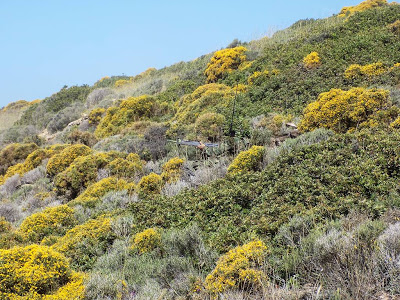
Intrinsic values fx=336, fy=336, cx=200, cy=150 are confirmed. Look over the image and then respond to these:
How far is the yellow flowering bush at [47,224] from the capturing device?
676cm

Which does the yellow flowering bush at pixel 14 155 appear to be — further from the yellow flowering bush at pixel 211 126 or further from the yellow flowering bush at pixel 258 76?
the yellow flowering bush at pixel 258 76

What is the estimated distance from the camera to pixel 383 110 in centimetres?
795

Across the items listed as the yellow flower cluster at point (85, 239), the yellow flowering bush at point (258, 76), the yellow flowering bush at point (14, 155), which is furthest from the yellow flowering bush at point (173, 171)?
the yellow flowering bush at point (14, 155)

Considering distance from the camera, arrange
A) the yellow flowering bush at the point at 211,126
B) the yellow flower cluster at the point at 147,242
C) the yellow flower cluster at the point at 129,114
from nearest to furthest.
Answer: the yellow flower cluster at the point at 147,242 < the yellow flowering bush at the point at 211,126 < the yellow flower cluster at the point at 129,114

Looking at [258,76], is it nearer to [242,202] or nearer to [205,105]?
[205,105]

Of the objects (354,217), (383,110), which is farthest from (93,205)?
(383,110)

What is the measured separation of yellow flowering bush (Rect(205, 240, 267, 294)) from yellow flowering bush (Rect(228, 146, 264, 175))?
3556 mm

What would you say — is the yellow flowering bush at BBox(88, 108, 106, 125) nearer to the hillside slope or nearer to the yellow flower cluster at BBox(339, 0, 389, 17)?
the hillside slope

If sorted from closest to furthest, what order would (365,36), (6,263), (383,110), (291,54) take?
(6,263) < (383,110) < (365,36) < (291,54)

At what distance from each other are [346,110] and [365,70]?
3.91m

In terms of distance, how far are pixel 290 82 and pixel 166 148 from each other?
18.5ft

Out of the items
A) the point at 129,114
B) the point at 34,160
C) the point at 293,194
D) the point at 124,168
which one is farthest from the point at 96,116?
the point at 293,194

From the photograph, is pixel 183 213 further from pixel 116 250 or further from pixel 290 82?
pixel 290 82

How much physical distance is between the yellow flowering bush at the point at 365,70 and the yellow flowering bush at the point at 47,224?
392 inches
